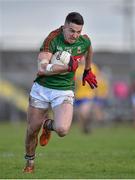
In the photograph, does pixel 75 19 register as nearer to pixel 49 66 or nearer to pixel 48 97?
pixel 49 66

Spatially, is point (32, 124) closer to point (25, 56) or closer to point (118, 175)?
point (118, 175)

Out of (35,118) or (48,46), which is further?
(35,118)

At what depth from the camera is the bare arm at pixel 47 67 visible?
35.8 ft

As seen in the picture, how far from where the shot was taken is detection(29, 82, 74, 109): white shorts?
37.0 feet

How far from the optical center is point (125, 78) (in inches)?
1481

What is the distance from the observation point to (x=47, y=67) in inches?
431

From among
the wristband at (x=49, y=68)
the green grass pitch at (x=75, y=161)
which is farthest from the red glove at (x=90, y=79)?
the green grass pitch at (x=75, y=161)

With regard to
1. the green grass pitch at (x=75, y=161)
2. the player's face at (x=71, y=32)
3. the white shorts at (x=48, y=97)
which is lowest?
the green grass pitch at (x=75, y=161)

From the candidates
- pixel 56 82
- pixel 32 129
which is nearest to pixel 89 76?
pixel 56 82

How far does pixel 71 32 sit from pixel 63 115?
1.16 metres

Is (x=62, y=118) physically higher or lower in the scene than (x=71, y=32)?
lower

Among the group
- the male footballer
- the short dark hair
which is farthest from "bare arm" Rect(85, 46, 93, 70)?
the short dark hair

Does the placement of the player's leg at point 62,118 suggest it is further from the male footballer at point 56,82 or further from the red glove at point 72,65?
the red glove at point 72,65

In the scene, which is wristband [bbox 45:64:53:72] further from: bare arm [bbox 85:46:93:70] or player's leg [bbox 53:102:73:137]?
bare arm [bbox 85:46:93:70]
